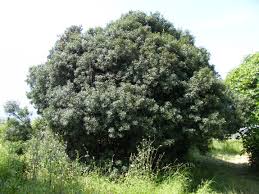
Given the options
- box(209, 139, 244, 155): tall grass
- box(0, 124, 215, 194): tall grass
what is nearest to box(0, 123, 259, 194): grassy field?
box(0, 124, 215, 194): tall grass

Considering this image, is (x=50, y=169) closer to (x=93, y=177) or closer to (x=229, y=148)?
(x=93, y=177)

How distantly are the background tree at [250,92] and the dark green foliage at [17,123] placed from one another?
636 centimetres

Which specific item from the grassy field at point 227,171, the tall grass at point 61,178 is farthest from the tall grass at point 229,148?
the tall grass at point 61,178

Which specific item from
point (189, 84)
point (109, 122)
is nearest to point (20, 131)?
point (109, 122)

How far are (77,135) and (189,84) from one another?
10.3 ft

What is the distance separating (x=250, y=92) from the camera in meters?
11.4

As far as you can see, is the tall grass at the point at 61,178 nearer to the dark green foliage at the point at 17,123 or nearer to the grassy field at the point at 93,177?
the grassy field at the point at 93,177

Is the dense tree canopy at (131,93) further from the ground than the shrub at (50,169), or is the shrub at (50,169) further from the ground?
the dense tree canopy at (131,93)

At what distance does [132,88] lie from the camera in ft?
31.6

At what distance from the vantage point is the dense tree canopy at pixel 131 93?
31.0ft

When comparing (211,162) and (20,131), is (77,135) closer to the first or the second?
(20,131)

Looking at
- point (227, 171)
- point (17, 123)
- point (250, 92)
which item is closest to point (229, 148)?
point (227, 171)

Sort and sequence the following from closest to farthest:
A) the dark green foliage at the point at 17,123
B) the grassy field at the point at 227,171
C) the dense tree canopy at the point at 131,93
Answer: the dense tree canopy at the point at 131,93 < the grassy field at the point at 227,171 < the dark green foliage at the point at 17,123

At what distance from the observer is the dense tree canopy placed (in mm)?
9445
